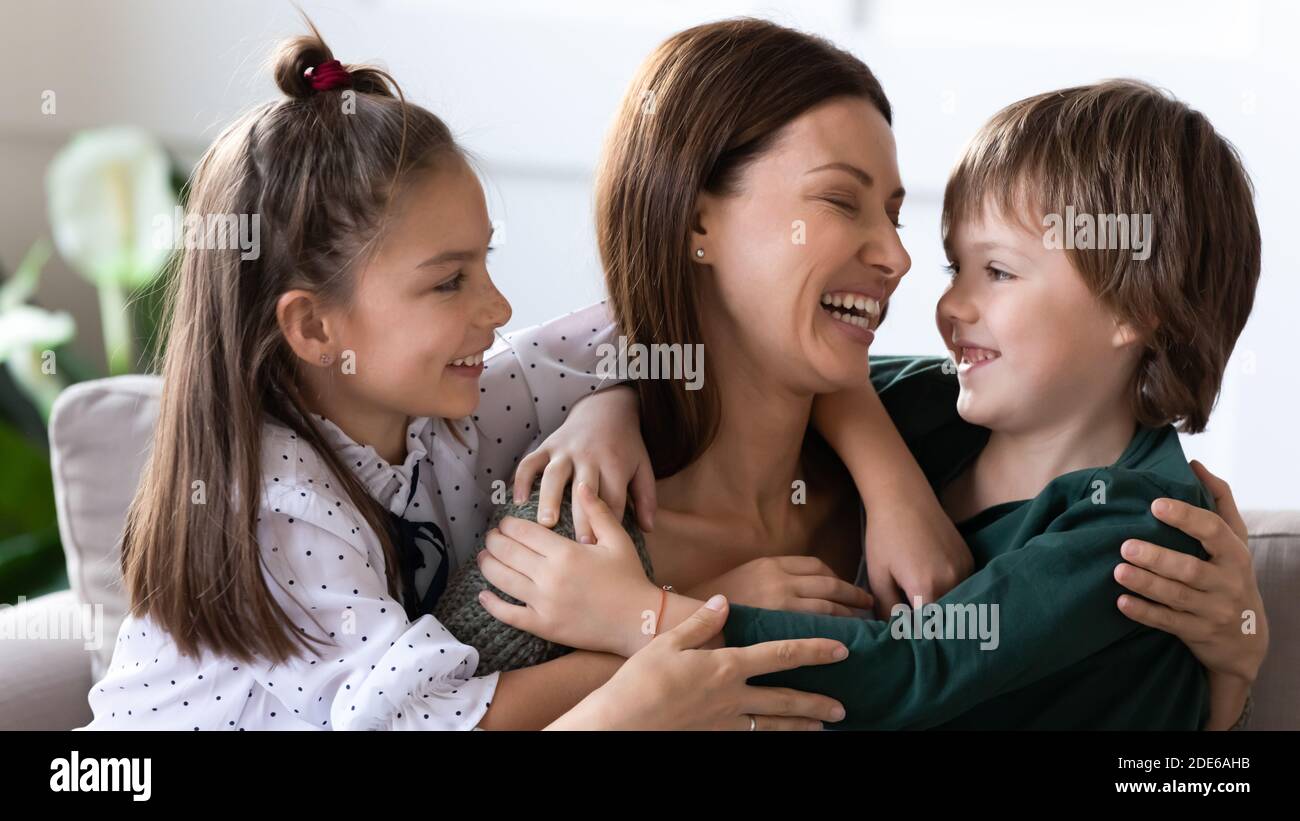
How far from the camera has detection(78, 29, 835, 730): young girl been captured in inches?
55.2

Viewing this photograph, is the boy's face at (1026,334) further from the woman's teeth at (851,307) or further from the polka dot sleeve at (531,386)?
the polka dot sleeve at (531,386)

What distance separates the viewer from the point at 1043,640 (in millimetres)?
1418

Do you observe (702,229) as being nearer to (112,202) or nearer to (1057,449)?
(1057,449)

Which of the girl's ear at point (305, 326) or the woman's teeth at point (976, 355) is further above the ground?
the girl's ear at point (305, 326)

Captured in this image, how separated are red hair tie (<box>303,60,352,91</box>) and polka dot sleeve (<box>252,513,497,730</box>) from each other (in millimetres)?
514

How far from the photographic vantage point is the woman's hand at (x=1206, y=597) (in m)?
1.44

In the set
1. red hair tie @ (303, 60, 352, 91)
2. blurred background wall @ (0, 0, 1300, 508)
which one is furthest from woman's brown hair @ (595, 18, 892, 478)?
blurred background wall @ (0, 0, 1300, 508)

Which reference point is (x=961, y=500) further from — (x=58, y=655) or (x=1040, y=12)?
(x=1040, y=12)

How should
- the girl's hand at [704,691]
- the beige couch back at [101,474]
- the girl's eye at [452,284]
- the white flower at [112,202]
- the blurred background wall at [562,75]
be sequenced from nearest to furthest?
the girl's hand at [704,691] < the girl's eye at [452,284] < the beige couch back at [101,474] < the white flower at [112,202] < the blurred background wall at [562,75]

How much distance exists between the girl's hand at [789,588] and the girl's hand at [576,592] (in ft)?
0.52

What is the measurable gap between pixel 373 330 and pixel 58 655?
0.82m

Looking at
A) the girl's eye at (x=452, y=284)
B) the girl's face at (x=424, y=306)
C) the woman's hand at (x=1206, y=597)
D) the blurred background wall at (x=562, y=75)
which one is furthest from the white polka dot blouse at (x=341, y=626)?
the blurred background wall at (x=562, y=75)

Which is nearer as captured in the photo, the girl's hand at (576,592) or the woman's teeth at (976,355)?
the girl's hand at (576,592)

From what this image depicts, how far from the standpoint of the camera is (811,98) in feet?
5.30
